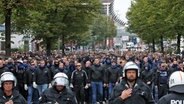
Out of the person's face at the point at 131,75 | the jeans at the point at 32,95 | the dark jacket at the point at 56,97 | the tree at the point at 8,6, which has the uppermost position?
the tree at the point at 8,6

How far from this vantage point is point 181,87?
5.72 meters

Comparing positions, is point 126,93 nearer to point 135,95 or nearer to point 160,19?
point 135,95

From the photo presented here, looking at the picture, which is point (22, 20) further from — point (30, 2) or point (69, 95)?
point (69, 95)

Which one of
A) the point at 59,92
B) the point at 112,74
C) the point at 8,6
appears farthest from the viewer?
the point at 8,6

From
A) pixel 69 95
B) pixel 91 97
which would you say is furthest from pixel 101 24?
pixel 69 95

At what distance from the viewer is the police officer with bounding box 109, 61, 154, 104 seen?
24.3 feet

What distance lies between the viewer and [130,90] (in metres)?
7.37

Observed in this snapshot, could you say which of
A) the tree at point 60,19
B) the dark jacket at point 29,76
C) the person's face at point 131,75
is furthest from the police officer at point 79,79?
the tree at point 60,19

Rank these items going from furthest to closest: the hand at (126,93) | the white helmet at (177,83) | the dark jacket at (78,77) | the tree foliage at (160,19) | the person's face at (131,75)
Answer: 1. the tree foliage at (160,19)
2. the dark jacket at (78,77)
3. the person's face at (131,75)
4. the hand at (126,93)
5. the white helmet at (177,83)

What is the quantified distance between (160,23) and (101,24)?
2502 inches

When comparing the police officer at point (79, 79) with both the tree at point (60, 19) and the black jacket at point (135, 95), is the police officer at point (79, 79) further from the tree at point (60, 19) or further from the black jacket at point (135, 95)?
the tree at point (60, 19)

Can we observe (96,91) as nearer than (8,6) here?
Yes

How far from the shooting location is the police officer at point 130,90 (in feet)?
24.3

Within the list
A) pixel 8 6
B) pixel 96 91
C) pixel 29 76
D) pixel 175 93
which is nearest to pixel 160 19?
pixel 8 6
